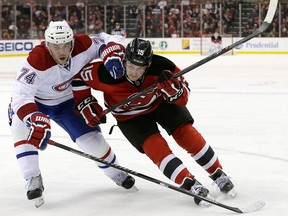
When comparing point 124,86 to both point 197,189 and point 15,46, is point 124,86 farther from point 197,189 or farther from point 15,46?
point 15,46

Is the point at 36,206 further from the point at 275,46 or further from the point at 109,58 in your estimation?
the point at 275,46

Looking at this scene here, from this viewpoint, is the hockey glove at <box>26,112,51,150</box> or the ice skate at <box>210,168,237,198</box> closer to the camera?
the hockey glove at <box>26,112,51,150</box>

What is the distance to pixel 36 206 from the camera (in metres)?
3.05

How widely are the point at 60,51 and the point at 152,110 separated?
0.55m

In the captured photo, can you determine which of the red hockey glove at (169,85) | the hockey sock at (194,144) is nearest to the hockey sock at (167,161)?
the hockey sock at (194,144)

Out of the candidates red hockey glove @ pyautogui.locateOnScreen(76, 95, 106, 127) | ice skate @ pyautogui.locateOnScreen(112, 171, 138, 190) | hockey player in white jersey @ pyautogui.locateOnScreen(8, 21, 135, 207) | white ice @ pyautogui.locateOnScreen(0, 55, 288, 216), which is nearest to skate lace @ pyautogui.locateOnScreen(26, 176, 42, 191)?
hockey player in white jersey @ pyautogui.locateOnScreen(8, 21, 135, 207)

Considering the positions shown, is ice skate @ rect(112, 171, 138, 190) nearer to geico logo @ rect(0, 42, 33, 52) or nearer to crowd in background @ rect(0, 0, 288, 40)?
crowd in background @ rect(0, 0, 288, 40)

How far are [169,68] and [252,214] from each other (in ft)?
2.70

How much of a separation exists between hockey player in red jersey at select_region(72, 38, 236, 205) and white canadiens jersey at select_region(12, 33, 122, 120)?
7 cm

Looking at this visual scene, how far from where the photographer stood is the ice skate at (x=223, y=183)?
3.11 meters

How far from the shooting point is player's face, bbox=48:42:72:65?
3.00 m

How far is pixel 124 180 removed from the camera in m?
3.39

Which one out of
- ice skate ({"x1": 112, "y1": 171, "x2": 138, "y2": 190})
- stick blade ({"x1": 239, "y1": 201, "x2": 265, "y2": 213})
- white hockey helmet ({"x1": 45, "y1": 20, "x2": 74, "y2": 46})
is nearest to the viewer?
stick blade ({"x1": 239, "y1": 201, "x2": 265, "y2": 213})

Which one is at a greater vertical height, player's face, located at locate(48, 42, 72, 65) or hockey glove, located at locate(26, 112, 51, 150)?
player's face, located at locate(48, 42, 72, 65)
